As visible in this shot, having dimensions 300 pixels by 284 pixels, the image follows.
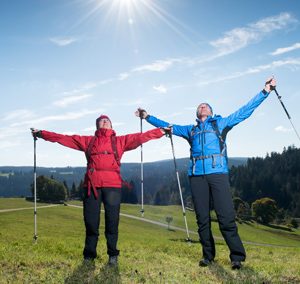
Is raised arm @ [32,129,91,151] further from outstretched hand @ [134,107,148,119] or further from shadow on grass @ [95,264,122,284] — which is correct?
shadow on grass @ [95,264,122,284]

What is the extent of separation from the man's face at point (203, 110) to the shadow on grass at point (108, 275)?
4.75 meters

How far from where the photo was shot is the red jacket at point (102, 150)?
10023 millimetres

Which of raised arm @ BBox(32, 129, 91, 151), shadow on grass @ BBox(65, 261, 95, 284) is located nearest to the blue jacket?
raised arm @ BBox(32, 129, 91, 151)

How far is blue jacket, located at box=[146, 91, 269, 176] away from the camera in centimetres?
1021

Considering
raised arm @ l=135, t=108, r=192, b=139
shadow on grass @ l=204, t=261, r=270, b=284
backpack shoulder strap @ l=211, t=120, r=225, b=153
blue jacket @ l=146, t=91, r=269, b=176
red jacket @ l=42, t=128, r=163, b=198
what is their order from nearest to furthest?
shadow on grass @ l=204, t=261, r=270, b=284, red jacket @ l=42, t=128, r=163, b=198, blue jacket @ l=146, t=91, r=269, b=176, backpack shoulder strap @ l=211, t=120, r=225, b=153, raised arm @ l=135, t=108, r=192, b=139

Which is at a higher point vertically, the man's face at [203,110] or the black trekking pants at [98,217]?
the man's face at [203,110]

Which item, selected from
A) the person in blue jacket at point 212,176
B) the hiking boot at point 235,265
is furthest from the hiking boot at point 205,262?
the hiking boot at point 235,265

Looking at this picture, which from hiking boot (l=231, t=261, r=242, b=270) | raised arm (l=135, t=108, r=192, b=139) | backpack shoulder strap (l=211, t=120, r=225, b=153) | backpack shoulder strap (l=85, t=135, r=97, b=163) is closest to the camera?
hiking boot (l=231, t=261, r=242, b=270)

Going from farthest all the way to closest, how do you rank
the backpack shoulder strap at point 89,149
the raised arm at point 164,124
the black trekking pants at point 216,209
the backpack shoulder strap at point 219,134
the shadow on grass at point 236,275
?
1. the raised arm at point 164,124
2. the backpack shoulder strap at point 219,134
3. the backpack shoulder strap at point 89,149
4. the black trekking pants at point 216,209
5. the shadow on grass at point 236,275

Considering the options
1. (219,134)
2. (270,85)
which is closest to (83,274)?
(219,134)

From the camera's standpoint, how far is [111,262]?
9797mm

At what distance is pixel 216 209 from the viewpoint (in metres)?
9.98

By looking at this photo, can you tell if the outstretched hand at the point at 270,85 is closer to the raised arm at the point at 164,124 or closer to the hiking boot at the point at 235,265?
the raised arm at the point at 164,124

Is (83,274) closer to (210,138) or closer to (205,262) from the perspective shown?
(205,262)
